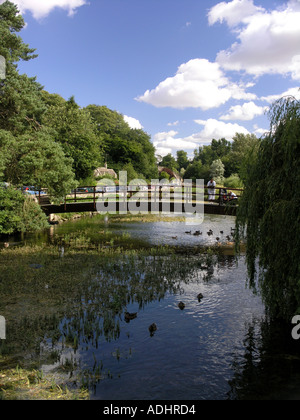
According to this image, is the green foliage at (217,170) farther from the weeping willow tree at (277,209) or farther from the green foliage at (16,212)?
the weeping willow tree at (277,209)

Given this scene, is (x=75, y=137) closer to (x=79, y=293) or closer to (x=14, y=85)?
(x=14, y=85)

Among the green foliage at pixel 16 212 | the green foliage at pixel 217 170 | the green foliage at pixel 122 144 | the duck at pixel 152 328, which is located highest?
the green foliage at pixel 122 144

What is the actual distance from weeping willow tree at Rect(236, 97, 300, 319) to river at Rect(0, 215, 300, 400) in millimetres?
1648

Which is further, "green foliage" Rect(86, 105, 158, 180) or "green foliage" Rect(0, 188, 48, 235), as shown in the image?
A: "green foliage" Rect(86, 105, 158, 180)

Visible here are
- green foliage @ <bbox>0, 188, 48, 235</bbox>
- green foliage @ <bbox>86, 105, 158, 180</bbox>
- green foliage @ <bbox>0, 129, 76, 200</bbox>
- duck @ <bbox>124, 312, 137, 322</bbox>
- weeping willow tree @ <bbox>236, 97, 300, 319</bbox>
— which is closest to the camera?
weeping willow tree @ <bbox>236, 97, 300, 319</bbox>

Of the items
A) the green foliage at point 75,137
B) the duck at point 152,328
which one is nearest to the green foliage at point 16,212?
the duck at point 152,328

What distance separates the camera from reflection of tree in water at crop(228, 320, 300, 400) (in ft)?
25.1

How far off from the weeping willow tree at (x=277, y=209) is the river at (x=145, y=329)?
165cm

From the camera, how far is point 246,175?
11.2 meters

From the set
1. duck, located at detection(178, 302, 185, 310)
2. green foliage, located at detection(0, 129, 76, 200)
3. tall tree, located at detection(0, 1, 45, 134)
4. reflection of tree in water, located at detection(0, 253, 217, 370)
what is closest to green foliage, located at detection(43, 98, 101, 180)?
tall tree, located at detection(0, 1, 45, 134)

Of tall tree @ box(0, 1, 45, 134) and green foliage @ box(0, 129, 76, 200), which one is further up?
tall tree @ box(0, 1, 45, 134)

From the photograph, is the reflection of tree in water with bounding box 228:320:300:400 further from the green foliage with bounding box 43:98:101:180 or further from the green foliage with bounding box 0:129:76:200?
the green foliage with bounding box 43:98:101:180

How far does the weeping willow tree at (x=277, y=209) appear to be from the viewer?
9289 mm
